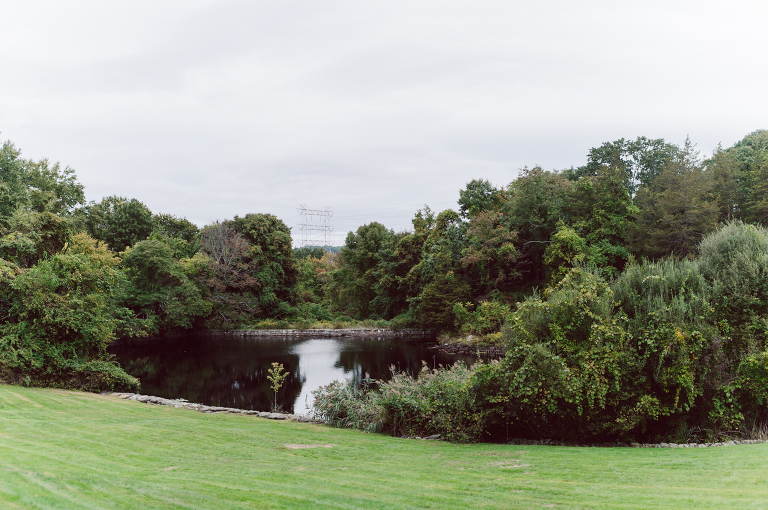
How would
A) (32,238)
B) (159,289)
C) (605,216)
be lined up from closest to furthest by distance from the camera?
(32,238), (605,216), (159,289)

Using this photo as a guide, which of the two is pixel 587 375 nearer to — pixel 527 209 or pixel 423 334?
pixel 527 209

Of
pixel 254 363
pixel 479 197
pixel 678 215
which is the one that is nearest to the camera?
pixel 678 215

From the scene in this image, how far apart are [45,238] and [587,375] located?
21.4 metres

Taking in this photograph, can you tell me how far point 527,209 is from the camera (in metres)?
37.9

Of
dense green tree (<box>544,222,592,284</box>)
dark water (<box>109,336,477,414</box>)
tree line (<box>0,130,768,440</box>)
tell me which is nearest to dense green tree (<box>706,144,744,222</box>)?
tree line (<box>0,130,768,440</box>)

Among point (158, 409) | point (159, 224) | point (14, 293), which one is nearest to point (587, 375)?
point (158, 409)

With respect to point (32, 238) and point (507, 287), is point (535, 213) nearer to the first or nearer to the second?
point (507, 287)

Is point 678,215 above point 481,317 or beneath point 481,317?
above

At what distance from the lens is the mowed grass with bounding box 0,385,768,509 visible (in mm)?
5621

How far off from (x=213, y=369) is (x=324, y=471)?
2048 centimetres

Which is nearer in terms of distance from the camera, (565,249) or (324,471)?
(324,471)

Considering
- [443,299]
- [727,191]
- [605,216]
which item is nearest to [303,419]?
[443,299]

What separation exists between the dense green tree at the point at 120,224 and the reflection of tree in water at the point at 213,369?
1351cm

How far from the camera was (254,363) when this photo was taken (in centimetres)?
2762
